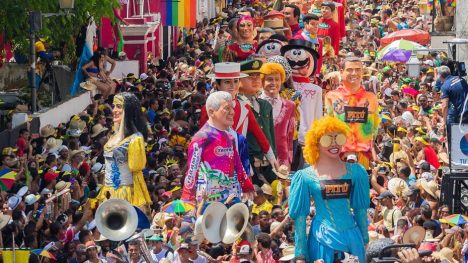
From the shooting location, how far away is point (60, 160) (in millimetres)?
24203

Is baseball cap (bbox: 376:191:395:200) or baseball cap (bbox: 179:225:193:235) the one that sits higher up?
baseball cap (bbox: 179:225:193:235)

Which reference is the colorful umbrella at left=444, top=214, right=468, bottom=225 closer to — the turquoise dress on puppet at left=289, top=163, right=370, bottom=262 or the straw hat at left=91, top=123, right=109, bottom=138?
the turquoise dress on puppet at left=289, top=163, right=370, bottom=262

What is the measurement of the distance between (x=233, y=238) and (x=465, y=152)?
5.11 meters

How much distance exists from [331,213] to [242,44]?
34.2 feet

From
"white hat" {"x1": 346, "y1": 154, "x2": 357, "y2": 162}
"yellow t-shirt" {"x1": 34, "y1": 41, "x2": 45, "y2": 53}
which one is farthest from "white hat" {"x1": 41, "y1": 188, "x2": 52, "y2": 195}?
"yellow t-shirt" {"x1": 34, "y1": 41, "x2": 45, "y2": 53}

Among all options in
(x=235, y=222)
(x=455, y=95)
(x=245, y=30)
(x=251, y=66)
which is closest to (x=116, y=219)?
(x=235, y=222)

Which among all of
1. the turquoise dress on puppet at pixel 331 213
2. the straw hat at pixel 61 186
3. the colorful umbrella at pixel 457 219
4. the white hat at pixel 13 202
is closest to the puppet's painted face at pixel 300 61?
the straw hat at pixel 61 186

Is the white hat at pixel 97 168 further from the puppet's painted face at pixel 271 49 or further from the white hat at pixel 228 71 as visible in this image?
the white hat at pixel 228 71

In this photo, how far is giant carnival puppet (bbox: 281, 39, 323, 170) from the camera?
23.9 m

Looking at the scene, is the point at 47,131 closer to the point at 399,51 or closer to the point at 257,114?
the point at 257,114

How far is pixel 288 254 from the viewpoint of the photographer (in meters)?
18.1

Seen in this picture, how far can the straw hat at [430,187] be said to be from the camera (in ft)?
70.9

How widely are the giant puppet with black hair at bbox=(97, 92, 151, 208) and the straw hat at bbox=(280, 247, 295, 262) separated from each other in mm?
1702

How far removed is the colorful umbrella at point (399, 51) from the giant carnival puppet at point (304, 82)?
11594 mm
